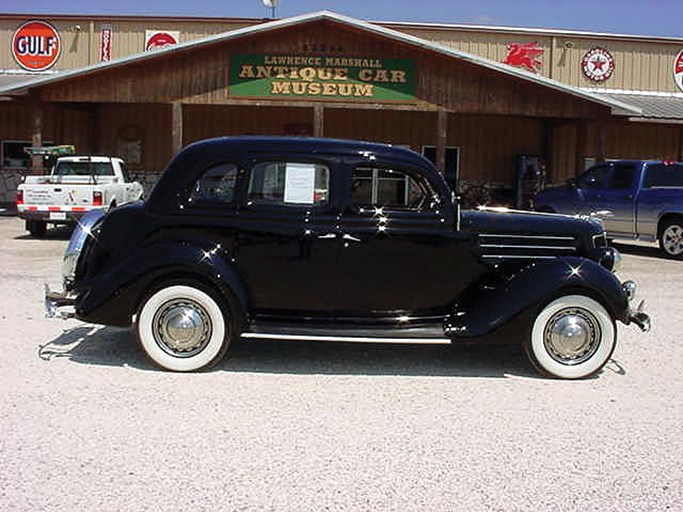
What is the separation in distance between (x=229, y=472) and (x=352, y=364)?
97.0 inches

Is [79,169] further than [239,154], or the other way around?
[79,169]

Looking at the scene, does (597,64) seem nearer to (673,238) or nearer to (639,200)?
(639,200)

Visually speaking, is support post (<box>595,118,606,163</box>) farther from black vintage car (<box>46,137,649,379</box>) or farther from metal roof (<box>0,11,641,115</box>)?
black vintage car (<box>46,137,649,379</box>)

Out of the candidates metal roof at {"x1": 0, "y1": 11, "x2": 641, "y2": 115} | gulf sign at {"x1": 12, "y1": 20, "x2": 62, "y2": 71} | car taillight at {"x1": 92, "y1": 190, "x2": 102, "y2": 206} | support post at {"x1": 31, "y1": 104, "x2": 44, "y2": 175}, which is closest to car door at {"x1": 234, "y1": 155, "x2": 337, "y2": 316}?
car taillight at {"x1": 92, "y1": 190, "x2": 102, "y2": 206}

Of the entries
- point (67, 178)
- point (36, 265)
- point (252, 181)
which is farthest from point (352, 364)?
point (67, 178)

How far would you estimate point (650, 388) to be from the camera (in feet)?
19.4

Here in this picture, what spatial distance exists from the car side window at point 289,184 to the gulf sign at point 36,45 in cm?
2242

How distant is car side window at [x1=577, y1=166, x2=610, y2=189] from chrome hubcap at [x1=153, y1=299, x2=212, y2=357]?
37.9ft

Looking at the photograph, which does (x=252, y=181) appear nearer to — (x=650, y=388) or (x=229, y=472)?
(x=229, y=472)

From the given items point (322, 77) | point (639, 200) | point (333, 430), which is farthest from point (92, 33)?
point (333, 430)

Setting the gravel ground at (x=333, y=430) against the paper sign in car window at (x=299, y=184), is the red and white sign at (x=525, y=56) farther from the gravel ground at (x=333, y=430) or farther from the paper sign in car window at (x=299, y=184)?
the paper sign in car window at (x=299, y=184)

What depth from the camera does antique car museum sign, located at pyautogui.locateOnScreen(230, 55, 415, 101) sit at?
702 inches

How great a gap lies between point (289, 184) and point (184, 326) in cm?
145

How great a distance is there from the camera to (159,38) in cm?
2564
